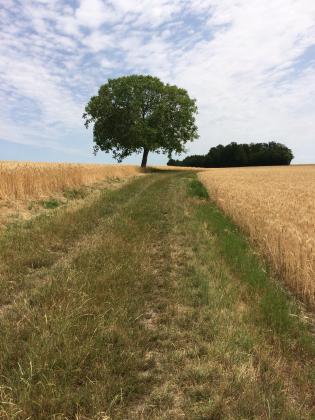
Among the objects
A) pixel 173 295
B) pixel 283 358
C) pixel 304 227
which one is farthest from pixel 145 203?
pixel 283 358

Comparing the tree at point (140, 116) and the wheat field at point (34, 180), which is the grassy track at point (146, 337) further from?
the tree at point (140, 116)

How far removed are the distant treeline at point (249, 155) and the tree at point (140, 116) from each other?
4851cm

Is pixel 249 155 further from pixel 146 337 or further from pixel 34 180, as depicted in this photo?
pixel 146 337

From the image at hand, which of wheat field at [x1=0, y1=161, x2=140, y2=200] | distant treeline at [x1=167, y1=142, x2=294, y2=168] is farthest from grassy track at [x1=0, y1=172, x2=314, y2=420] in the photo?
distant treeline at [x1=167, y1=142, x2=294, y2=168]

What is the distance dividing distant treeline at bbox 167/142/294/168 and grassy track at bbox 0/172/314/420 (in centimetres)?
9528

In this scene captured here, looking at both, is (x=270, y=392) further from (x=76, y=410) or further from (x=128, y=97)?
(x=128, y=97)

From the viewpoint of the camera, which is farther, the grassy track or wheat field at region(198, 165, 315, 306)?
wheat field at region(198, 165, 315, 306)

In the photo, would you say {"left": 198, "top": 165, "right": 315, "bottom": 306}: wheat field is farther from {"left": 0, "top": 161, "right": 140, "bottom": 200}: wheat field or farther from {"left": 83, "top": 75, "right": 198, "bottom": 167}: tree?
{"left": 83, "top": 75, "right": 198, "bottom": 167}: tree

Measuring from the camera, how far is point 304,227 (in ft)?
27.9

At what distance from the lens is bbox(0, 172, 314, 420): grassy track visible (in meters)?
3.04

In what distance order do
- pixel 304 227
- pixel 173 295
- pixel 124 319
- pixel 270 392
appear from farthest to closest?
pixel 304 227, pixel 173 295, pixel 124 319, pixel 270 392

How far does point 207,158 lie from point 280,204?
94.7m

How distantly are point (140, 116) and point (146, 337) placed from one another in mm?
48257

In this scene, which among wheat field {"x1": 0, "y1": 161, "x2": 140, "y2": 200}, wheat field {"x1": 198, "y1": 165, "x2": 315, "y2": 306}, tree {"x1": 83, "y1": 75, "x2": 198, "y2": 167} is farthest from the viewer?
tree {"x1": 83, "y1": 75, "x2": 198, "y2": 167}
